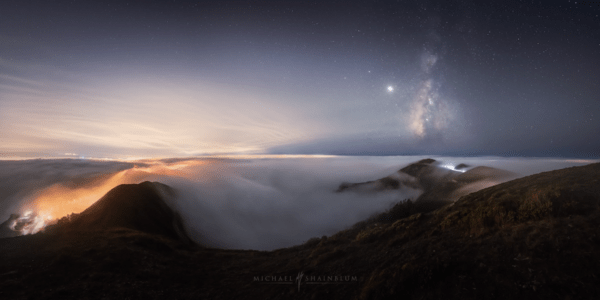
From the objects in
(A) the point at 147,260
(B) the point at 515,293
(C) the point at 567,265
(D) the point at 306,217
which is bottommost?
(D) the point at 306,217

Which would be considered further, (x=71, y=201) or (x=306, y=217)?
(x=306, y=217)

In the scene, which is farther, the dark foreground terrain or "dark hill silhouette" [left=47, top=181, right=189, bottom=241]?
"dark hill silhouette" [left=47, top=181, right=189, bottom=241]

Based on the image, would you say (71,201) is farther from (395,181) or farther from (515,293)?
(395,181)

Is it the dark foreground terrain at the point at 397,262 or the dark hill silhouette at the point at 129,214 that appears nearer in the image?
the dark foreground terrain at the point at 397,262

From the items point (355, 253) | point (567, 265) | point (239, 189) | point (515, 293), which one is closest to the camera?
point (515, 293)

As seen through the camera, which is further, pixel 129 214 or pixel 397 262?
pixel 129 214

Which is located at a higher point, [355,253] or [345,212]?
[355,253]

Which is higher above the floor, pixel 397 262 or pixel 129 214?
pixel 397 262

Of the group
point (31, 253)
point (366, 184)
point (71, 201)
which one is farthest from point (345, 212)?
point (31, 253)
